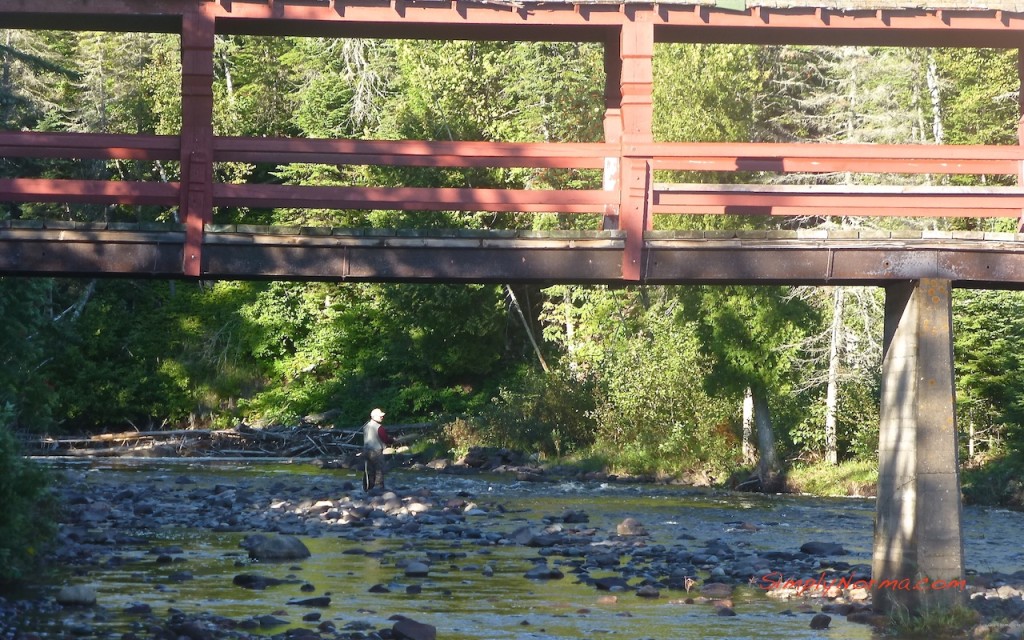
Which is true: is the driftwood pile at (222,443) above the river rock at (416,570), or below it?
above

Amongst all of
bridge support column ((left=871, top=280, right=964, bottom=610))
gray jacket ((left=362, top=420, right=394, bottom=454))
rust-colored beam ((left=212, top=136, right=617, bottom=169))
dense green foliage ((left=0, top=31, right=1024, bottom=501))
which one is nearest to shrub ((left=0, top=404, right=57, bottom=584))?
rust-colored beam ((left=212, top=136, right=617, bottom=169))

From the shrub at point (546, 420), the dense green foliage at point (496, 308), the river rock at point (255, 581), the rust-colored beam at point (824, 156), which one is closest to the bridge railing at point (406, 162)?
the rust-colored beam at point (824, 156)

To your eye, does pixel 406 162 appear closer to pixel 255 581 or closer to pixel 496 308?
pixel 255 581

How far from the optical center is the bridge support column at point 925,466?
44.2 ft

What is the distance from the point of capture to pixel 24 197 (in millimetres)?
13023

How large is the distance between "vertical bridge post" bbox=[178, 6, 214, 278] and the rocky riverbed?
11.8 ft

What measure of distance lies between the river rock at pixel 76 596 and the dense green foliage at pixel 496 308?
9.64 metres

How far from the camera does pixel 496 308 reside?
43656 millimetres

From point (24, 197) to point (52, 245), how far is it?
0.81m

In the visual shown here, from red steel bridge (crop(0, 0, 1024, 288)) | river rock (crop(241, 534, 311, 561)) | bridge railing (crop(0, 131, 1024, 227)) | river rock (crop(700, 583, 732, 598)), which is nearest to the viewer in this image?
red steel bridge (crop(0, 0, 1024, 288))

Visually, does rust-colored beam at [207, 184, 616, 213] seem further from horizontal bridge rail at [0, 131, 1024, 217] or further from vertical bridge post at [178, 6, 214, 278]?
vertical bridge post at [178, 6, 214, 278]

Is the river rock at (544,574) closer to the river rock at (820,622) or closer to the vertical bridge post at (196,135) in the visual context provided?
the river rock at (820,622)

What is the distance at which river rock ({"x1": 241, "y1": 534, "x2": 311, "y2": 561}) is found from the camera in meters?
17.7

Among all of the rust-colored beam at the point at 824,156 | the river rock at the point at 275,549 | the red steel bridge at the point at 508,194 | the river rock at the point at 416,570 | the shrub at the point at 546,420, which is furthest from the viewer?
the shrub at the point at 546,420
